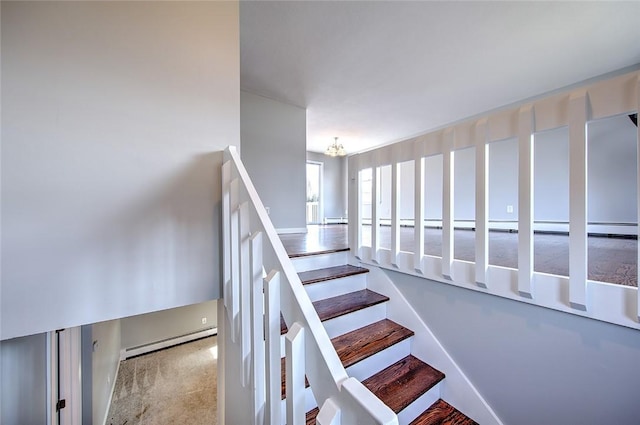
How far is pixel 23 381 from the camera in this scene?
4.41 feet

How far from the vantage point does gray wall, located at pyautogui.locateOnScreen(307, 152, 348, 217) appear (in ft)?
24.7

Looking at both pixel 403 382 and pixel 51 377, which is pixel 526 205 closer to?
pixel 403 382

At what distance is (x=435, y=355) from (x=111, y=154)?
2.06m

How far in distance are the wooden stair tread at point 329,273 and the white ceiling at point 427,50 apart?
2.19m

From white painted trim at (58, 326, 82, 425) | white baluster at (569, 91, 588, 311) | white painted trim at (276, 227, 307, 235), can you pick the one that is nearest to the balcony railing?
white baluster at (569, 91, 588, 311)

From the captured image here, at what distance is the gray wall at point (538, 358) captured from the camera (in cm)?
90

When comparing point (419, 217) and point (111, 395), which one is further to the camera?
point (111, 395)

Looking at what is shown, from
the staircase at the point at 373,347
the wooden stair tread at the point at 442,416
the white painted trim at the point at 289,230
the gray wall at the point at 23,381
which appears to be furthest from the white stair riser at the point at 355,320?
the white painted trim at the point at 289,230

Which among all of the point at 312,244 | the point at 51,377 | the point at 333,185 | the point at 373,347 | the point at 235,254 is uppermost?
the point at 333,185

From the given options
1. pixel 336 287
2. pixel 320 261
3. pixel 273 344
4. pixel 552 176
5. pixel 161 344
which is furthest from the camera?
pixel 161 344

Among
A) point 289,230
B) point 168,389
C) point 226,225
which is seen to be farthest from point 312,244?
point 168,389

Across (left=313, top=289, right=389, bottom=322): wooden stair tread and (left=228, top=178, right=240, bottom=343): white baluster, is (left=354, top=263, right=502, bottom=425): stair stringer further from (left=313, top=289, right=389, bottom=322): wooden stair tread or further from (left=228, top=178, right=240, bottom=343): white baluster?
(left=228, top=178, right=240, bottom=343): white baluster

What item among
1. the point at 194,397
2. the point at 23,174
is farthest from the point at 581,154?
the point at 194,397

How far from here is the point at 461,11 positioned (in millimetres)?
2082
